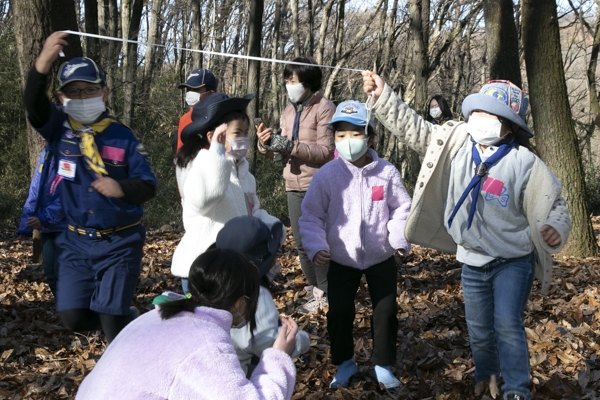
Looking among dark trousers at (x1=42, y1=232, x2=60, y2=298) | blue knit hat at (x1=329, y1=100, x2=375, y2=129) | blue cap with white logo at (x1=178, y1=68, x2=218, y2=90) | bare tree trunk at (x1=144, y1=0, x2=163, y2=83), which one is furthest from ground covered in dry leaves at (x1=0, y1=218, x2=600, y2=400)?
bare tree trunk at (x1=144, y1=0, x2=163, y2=83)

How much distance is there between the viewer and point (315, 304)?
22.0 feet

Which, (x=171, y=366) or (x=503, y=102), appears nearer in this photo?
(x=171, y=366)

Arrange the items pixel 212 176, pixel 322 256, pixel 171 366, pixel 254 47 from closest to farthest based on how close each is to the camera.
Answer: pixel 171 366
pixel 212 176
pixel 322 256
pixel 254 47

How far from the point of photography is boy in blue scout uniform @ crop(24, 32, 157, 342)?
4438mm

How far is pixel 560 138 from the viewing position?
8.88 m

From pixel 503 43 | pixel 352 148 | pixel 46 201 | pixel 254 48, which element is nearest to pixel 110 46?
pixel 254 48

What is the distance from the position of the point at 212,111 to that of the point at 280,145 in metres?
2.06

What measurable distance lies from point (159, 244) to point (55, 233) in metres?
6.40

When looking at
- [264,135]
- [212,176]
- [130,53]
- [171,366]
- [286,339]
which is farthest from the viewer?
[130,53]

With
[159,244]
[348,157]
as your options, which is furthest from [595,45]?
[348,157]

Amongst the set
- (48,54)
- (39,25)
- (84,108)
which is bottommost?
(84,108)

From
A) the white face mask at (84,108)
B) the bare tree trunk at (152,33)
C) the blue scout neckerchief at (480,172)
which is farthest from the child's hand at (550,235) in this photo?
the bare tree trunk at (152,33)

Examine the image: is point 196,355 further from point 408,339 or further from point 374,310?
point 408,339

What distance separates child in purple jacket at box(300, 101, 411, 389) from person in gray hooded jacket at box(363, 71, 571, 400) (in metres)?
0.38
